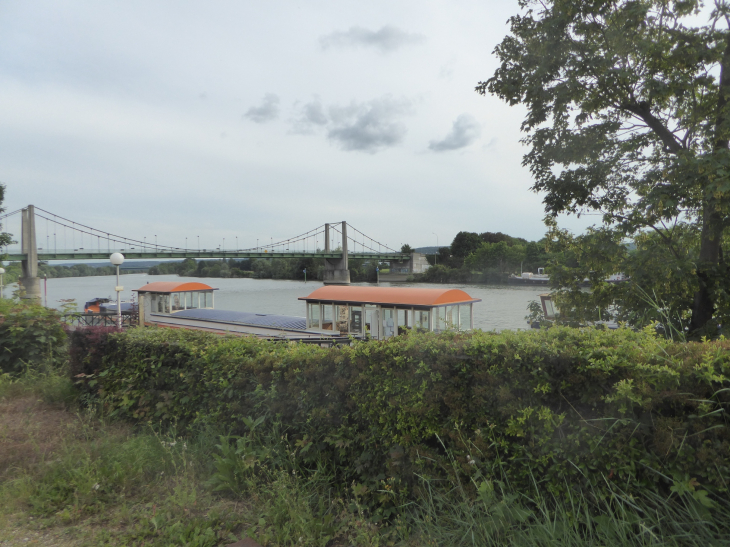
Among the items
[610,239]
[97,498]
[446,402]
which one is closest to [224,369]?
[97,498]

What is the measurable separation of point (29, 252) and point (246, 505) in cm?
4746

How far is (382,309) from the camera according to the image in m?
13.3

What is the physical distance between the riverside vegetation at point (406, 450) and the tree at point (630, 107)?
16.1 ft

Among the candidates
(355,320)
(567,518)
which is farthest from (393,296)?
(567,518)

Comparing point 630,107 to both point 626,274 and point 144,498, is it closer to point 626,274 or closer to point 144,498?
point 626,274

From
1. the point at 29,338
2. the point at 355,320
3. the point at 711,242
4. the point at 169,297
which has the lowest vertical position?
the point at 355,320

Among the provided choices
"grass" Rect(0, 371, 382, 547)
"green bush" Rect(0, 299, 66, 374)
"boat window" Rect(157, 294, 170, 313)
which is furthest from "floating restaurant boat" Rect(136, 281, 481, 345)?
"grass" Rect(0, 371, 382, 547)

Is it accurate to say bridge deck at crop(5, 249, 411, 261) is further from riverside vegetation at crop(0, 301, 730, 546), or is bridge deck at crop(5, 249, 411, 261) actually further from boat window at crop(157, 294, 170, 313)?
riverside vegetation at crop(0, 301, 730, 546)

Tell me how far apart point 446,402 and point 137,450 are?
2.73 m

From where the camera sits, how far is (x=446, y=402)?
112 inches

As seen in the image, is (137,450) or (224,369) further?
(224,369)

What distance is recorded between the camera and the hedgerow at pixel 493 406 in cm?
217

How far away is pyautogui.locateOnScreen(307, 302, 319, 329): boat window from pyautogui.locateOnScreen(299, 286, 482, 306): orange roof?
0.38 metres

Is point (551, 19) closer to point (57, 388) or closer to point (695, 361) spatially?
point (695, 361)
